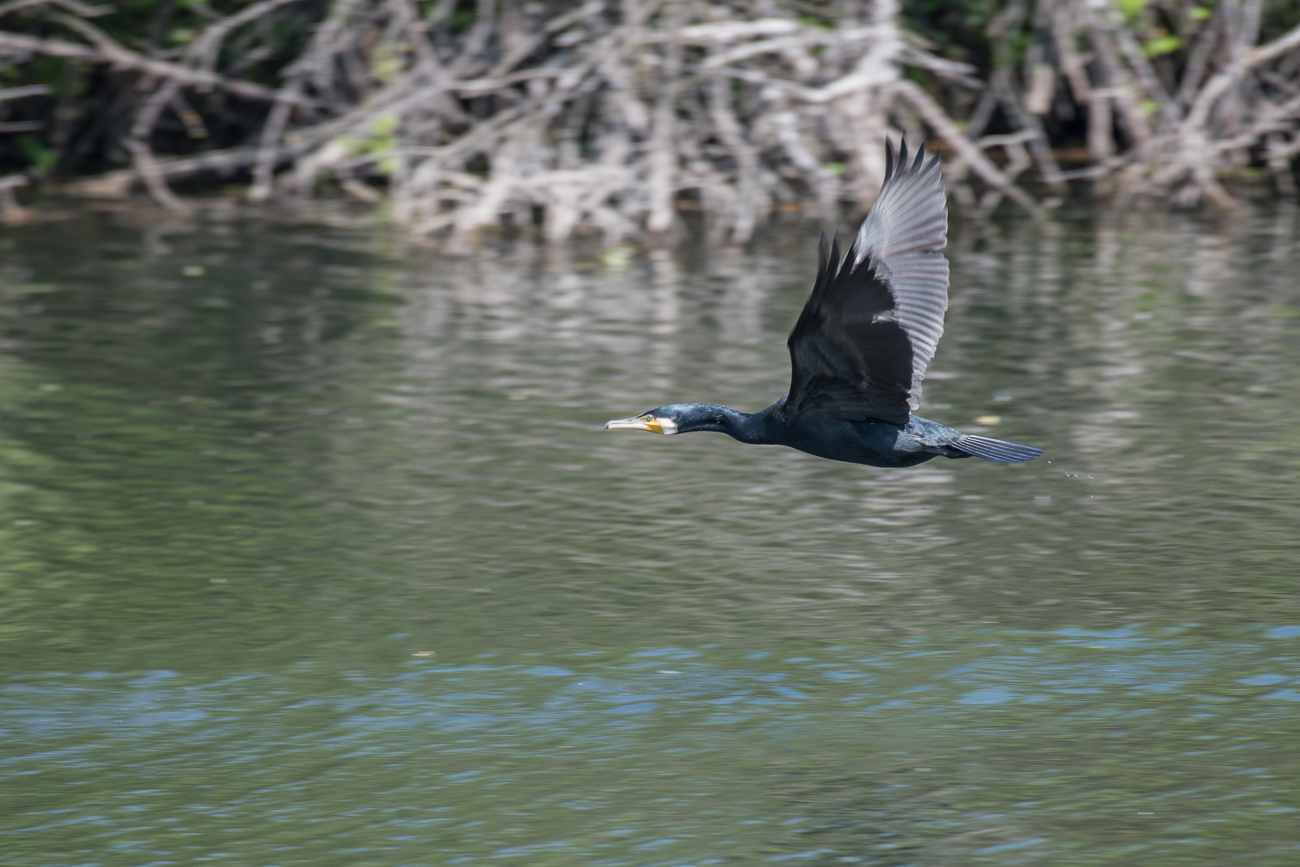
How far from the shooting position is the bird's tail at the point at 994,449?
5594 millimetres

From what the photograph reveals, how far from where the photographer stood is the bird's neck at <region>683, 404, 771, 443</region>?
607 cm

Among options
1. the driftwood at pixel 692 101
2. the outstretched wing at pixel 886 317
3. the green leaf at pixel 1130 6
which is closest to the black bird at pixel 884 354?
the outstretched wing at pixel 886 317

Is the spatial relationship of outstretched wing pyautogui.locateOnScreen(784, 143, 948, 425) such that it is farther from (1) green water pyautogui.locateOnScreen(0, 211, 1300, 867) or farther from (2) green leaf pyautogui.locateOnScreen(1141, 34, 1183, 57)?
(2) green leaf pyautogui.locateOnScreen(1141, 34, 1183, 57)

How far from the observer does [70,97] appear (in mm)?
15094

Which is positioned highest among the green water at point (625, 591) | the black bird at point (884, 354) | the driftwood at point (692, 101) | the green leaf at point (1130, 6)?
the green leaf at point (1130, 6)

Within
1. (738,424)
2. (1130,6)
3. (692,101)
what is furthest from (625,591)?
(1130,6)

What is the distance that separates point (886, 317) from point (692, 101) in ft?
27.0

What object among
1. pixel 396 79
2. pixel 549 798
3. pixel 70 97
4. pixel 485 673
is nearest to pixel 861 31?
pixel 396 79

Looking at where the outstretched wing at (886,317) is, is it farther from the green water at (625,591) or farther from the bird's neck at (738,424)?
the green water at (625,591)

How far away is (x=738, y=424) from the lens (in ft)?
20.2

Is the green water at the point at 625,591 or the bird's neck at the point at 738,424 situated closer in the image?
the green water at the point at 625,591

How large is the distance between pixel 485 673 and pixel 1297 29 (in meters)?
9.88

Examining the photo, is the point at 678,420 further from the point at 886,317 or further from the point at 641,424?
the point at 886,317

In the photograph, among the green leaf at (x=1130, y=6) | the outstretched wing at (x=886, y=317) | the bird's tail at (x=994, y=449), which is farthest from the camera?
the green leaf at (x=1130, y=6)
